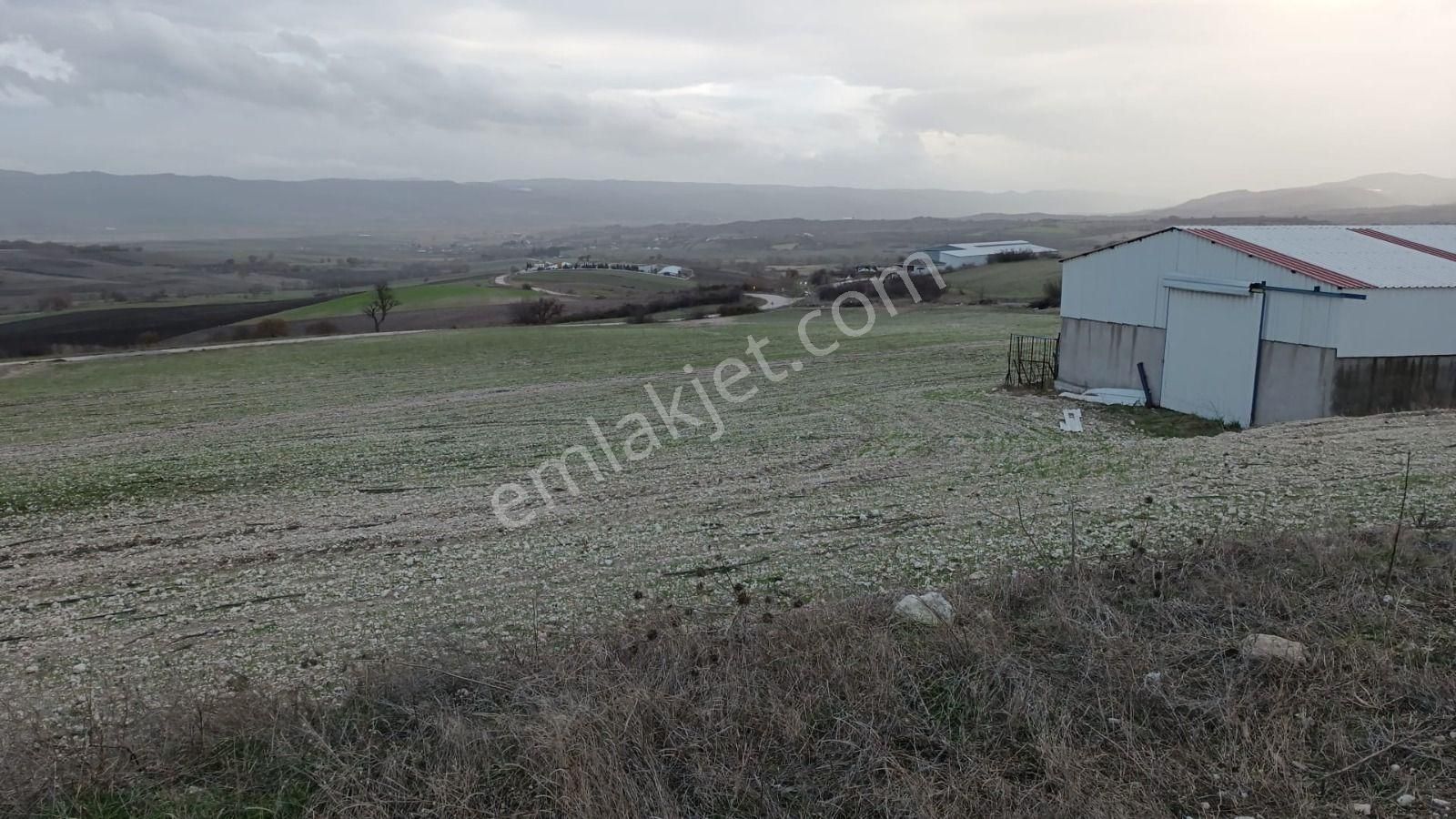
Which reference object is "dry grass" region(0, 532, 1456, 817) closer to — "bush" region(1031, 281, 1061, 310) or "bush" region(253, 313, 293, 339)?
"bush" region(1031, 281, 1061, 310)

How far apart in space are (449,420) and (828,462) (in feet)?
39.2

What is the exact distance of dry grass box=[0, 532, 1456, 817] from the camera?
4.87 meters

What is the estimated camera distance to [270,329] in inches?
2431

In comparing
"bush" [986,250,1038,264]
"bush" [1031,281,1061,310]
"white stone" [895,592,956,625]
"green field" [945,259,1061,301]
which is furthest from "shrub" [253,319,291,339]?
"bush" [986,250,1038,264]

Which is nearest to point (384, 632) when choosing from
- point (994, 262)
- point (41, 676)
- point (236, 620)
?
point (236, 620)

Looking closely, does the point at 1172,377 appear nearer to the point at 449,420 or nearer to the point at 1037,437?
the point at 1037,437

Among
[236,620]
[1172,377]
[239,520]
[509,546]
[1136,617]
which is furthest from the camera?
[1172,377]

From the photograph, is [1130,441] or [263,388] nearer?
→ [1130,441]

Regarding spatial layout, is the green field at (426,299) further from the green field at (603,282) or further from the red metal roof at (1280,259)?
the red metal roof at (1280,259)

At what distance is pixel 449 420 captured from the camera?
79.4ft

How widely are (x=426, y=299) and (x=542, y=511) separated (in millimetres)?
76203

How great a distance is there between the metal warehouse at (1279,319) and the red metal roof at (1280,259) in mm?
53

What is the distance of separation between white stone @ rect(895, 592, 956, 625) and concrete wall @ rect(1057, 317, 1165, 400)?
54.1 ft

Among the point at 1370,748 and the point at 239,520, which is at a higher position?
the point at 1370,748
